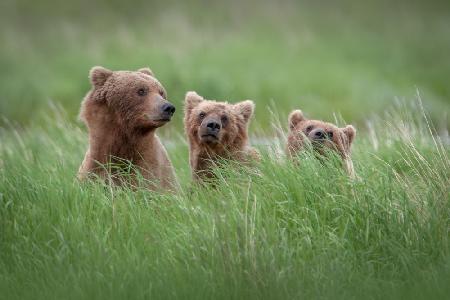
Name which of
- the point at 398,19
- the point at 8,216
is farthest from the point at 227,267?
the point at 398,19

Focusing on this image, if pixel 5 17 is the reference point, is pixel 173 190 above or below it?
below

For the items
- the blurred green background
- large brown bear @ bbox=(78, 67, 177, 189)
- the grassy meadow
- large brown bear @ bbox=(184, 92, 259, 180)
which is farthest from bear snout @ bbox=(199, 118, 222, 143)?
the blurred green background

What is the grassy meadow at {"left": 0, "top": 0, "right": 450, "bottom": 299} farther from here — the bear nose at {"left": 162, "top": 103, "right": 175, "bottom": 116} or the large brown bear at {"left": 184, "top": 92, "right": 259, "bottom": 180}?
the bear nose at {"left": 162, "top": 103, "right": 175, "bottom": 116}

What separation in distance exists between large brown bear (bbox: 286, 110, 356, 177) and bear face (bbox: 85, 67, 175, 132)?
1030 millimetres

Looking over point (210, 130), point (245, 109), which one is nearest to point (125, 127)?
point (210, 130)

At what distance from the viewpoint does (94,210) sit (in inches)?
229

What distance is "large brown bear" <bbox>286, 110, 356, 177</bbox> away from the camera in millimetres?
6512

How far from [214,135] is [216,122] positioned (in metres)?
0.10

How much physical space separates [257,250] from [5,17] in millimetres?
17895

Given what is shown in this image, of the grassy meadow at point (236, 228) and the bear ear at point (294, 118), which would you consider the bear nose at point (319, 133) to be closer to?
the grassy meadow at point (236, 228)

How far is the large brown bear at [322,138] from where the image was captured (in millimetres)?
6512

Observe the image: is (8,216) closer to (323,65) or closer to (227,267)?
(227,267)

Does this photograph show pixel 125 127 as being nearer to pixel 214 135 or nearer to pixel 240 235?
pixel 214 135

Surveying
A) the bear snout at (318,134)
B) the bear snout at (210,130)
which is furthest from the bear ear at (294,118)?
the bear snout at (210,130)
